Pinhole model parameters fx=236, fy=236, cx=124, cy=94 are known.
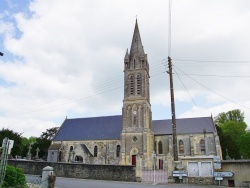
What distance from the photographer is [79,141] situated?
45562 mm

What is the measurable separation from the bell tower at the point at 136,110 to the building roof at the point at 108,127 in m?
4.00

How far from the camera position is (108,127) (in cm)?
4619

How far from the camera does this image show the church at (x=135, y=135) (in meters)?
38.8

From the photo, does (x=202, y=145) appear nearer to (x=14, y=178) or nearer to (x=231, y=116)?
(x=231, y=116)

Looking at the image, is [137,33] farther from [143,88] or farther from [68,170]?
[68,170]

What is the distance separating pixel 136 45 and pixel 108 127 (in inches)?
667

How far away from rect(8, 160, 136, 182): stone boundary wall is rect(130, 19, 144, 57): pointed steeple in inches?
1094

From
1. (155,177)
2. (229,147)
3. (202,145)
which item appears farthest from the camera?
(229,147)

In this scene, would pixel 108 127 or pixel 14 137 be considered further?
pixel 108 127

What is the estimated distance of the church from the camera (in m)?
38.8

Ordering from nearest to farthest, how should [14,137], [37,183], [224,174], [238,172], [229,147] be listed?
[37,183] → [238,172] → [224,174] → [14,137] → [229,147]

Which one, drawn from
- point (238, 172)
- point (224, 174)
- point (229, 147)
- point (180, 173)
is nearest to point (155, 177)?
point (180, 173)

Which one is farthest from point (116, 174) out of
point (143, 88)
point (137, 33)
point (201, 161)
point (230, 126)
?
point (230, 126)

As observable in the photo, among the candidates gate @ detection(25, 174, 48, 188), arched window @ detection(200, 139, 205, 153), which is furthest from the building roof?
gate @ detection(25, 174, 48, 188)
